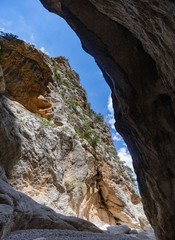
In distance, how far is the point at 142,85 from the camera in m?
7.75

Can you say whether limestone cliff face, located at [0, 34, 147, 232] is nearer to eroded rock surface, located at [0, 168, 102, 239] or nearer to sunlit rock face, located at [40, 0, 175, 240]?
eroded rock surface, located at [0, 168, 102, 239]

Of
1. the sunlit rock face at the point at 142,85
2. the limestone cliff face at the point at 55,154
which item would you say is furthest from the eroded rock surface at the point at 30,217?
the limestone cliff face at the point at 55,154

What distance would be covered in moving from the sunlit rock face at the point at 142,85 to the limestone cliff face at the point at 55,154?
257 inches

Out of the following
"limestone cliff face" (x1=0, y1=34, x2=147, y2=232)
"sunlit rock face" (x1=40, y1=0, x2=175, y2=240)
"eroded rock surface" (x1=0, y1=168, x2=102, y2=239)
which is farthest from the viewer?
"limestone cliff face" (x1=0, y1=34, x2=147, y2=232)

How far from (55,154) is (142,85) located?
10088mm

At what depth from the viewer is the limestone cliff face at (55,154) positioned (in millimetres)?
14375

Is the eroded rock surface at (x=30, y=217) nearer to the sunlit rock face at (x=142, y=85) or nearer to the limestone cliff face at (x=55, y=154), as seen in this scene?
the sunlit rock face at (x=142, y=85)

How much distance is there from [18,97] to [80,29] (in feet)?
34.5

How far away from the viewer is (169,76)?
5.80m

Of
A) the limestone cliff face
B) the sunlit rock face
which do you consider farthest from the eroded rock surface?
the limestone cliff face

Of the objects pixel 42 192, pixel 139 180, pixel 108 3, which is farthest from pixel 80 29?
pixel 42 192

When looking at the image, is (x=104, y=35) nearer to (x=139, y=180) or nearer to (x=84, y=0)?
(x=84, y=0)

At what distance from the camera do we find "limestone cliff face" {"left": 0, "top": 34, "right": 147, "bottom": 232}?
14.4 metres

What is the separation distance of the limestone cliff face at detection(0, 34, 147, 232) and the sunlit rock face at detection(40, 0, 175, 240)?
653cm
